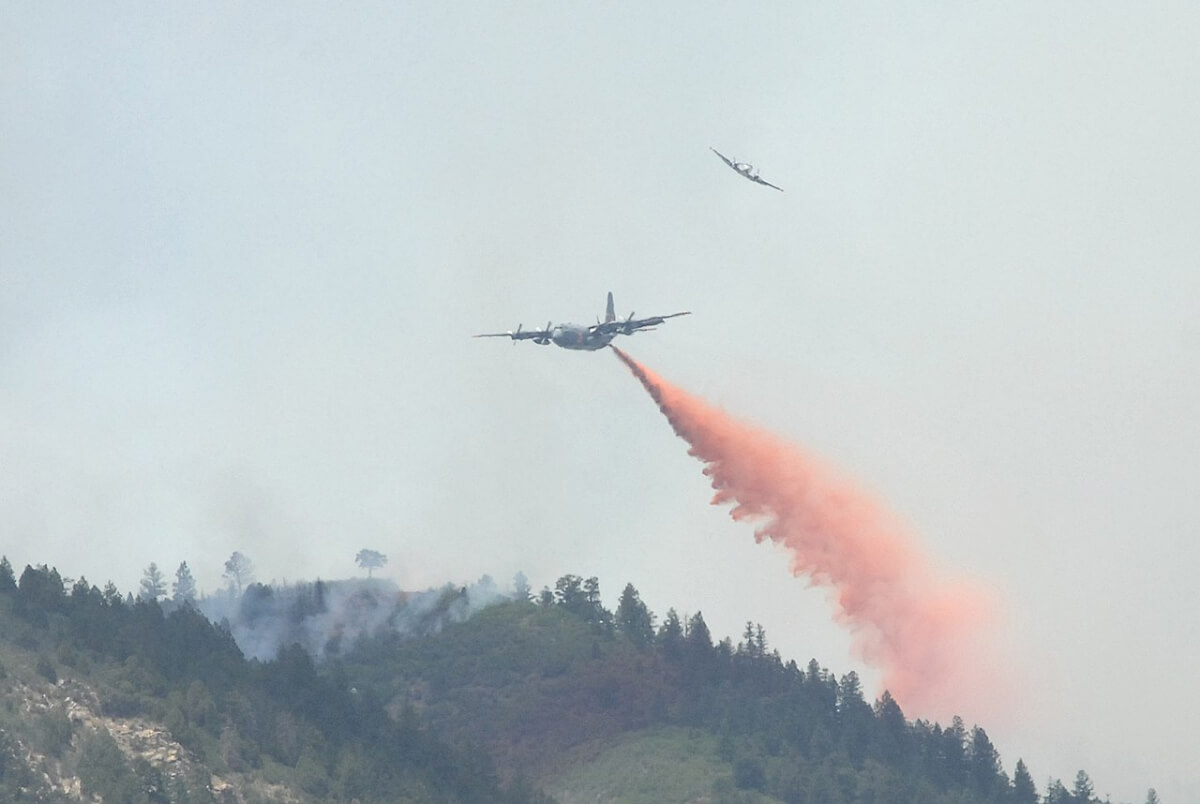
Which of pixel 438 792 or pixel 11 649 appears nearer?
pixel 11 649

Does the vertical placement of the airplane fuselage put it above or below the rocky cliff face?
above

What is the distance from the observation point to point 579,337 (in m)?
194

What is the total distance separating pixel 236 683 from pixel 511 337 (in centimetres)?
3547

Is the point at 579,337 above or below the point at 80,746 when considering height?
above

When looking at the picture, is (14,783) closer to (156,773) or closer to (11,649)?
(156,773)

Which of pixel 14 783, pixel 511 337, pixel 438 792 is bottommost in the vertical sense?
pixel 14 783

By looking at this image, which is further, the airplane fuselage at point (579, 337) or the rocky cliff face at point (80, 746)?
the airplane fuselage at point (579, 337)

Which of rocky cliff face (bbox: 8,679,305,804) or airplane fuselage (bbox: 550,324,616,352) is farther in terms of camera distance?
airplane fuselage (bbox: 550,324,616,352)

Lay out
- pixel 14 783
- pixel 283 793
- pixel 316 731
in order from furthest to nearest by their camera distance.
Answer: pixel 316 731
pixel 283 793
pixel 14 783

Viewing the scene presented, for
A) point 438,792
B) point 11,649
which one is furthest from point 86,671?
point 438,792

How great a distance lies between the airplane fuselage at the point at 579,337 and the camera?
194 metres

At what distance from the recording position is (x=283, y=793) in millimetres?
175375

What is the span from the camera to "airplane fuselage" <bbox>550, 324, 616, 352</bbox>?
19350 centimetres

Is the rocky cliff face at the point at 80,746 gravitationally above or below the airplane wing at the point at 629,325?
below
